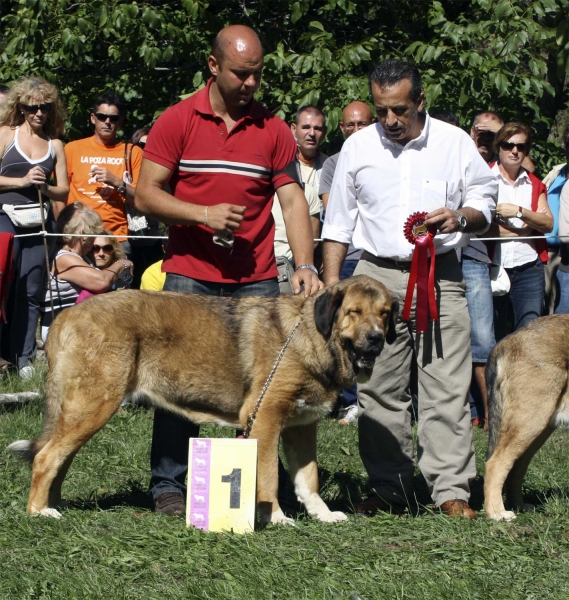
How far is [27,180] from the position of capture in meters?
8.91

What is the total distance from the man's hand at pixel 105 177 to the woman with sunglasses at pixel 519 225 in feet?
12.4

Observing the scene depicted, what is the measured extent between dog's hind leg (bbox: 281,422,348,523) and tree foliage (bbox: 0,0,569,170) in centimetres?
578

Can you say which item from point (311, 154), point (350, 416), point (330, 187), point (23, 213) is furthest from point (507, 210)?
point (23, 213)

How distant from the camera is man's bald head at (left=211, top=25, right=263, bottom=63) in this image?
5.48 m

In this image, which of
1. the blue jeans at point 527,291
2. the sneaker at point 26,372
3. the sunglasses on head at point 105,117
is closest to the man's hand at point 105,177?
the sunglasses on head at point 105,117

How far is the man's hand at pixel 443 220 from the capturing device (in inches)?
210

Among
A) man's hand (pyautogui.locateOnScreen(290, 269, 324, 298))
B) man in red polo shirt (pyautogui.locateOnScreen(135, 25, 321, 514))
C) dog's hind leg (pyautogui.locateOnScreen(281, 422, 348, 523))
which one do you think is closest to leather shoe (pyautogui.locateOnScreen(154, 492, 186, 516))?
man in red polo shirt (pyautogui.locateOnScreen(135, 25, 321, 514))

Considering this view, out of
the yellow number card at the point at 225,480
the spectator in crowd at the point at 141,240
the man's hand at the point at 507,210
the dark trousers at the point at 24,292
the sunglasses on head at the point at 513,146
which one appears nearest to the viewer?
the yellow number card at the point at 225,480

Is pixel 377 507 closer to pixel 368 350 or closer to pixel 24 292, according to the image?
pixel 368 350

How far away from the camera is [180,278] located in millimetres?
5805

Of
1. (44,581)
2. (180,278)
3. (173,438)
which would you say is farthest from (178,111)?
(44,581)

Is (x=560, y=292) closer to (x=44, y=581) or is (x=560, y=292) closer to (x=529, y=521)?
(x=529, y=521)

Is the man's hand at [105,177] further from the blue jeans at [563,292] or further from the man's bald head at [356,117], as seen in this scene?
the blue jeans at [563,292]

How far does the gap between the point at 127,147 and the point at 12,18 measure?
3.73 metres
